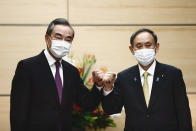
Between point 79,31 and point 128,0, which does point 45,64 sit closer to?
point 79,31

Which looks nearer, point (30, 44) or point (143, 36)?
point (143, 36)

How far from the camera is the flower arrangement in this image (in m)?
2.96

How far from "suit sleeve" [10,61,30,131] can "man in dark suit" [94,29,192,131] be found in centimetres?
60

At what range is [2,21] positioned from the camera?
3410 millimetres

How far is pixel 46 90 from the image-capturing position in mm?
2068

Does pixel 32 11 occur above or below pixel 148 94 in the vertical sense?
above

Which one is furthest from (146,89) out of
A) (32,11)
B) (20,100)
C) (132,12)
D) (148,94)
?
(32,11)

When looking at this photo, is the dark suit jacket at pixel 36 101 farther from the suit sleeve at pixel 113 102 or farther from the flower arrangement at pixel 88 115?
the flower arrangement at pixel 88 115

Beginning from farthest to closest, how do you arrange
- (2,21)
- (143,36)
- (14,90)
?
1. (2,21)
2. (143,36)
3. (14,90)

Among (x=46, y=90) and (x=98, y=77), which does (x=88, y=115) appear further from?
(x=46, y=90)

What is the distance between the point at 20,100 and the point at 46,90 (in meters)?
0.20

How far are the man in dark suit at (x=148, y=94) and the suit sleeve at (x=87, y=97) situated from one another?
78 mm

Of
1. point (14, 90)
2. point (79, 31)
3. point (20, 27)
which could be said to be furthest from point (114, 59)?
point (14, 90)

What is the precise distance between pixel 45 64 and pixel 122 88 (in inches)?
25.6
